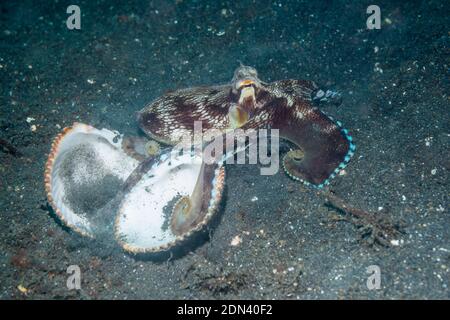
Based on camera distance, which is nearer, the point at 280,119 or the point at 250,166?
the point at 280,119

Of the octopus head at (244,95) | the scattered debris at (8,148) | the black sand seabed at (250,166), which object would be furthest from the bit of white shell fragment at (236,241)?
the scattered debris at (8,148)

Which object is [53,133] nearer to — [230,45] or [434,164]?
[230,45]

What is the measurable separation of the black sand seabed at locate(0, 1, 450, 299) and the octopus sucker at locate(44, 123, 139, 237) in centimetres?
40

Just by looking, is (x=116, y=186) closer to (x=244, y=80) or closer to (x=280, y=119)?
(x=244, y=80)

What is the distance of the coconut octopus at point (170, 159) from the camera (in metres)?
3.97

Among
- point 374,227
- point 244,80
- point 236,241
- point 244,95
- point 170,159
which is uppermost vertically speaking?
point 244,80

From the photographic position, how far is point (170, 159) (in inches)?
162

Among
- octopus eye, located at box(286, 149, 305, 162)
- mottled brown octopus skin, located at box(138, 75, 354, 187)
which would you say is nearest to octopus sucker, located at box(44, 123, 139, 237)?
mottled brown octopus skin, located at box(138, 75, 354, 187)

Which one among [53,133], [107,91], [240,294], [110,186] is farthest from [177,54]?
[240,294]

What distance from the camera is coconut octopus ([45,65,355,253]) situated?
3.97m

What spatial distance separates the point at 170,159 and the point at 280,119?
1557 millimetres

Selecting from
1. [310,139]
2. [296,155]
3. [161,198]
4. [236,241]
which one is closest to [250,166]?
[296,155]

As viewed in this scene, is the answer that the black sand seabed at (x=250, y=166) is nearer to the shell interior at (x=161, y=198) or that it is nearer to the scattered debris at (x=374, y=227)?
the scattered debris at (x=374, y=227)

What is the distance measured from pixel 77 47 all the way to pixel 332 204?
19.9 feet
